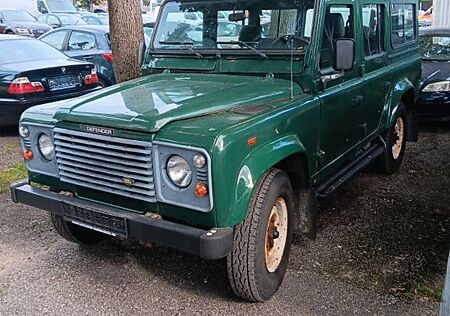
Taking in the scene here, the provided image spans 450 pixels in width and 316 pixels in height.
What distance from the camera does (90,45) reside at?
9.62 metres

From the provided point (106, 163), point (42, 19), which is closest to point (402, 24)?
point (106, 163)

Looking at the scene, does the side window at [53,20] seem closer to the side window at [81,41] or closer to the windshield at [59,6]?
the windshield at [59,6]

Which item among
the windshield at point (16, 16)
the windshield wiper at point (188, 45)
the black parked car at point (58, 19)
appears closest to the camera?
the windshield wiper at point (188, 45)

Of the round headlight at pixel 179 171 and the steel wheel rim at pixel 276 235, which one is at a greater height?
the round headlight at pixel 179 171

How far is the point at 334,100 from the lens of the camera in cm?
409

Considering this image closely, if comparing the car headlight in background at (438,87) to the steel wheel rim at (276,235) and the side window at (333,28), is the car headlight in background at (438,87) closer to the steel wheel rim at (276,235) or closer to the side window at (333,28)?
the side window at (333,28)

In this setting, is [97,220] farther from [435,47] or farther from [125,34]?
[435,47]

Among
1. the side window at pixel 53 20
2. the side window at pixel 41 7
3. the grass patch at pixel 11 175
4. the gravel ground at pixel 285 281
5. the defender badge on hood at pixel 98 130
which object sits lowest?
the gravel ground at pixel 285 281

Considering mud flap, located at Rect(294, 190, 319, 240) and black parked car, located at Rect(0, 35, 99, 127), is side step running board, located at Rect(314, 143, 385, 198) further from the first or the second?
black parked car, located at Rect(0, 35, 99, 127)

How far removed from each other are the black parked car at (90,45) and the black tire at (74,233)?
16.9 feet

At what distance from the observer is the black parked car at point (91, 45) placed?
9211 mm

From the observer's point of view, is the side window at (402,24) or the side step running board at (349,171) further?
the side window at (402,24)

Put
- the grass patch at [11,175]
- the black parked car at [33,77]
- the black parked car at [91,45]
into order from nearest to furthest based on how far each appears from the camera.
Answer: the grass patch at [11,175] → the black parked car at [33,77] → the black parked car at [91,45]

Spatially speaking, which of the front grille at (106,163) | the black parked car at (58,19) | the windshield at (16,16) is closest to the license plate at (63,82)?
the front grille at (106,163)
